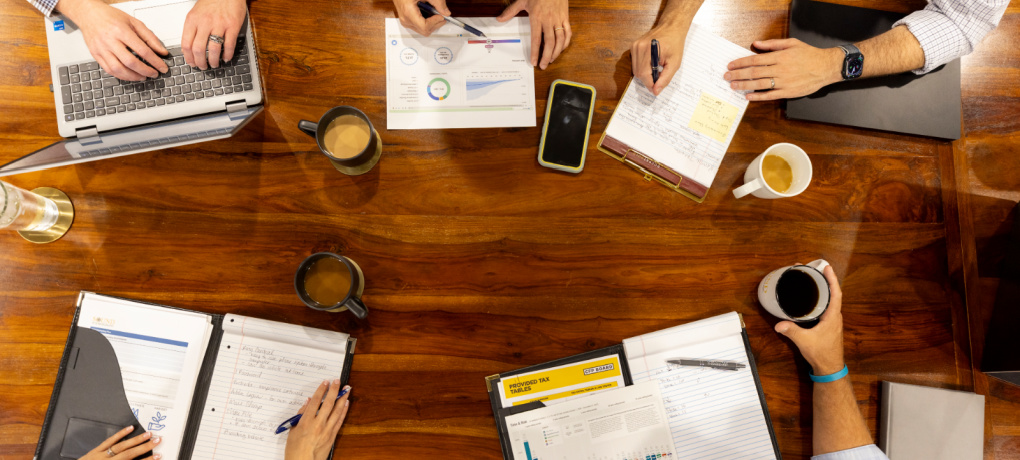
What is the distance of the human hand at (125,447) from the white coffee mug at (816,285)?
1.43 meters

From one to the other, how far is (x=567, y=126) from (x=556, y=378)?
24.2 inches

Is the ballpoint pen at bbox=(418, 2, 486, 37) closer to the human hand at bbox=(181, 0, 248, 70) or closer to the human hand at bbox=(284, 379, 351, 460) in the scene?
the human hand at bbox=(181, 0, 248, 70)

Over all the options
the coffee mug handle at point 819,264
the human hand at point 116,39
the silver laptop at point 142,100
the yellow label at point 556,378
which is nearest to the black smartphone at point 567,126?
the yellow label at point 556,378

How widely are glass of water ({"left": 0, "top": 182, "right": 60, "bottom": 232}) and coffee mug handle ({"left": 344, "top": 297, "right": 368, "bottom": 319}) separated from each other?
30.1 inches

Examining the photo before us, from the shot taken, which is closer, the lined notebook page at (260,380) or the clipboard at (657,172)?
the lined notebook page at (260,380)

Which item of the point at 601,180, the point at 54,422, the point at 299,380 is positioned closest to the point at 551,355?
the point at 601,180

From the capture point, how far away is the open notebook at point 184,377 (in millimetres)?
1006

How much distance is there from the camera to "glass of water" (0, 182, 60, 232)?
3.15ft

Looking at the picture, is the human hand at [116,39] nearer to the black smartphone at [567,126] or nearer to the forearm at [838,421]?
the black smartphone at [567,126]

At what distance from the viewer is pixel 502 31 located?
1151 millimetres

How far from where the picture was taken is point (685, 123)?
3.72 feet

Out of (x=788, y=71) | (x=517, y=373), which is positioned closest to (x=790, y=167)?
(x=788, y=71)

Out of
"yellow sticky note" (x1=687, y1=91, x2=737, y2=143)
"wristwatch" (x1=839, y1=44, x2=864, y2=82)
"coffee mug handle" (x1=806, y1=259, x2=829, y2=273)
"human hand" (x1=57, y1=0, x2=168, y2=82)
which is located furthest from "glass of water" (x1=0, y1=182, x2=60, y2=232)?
"wristwatch" (x1=839, y1=44, x2=864, y2=82)

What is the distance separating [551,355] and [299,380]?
0.59m
